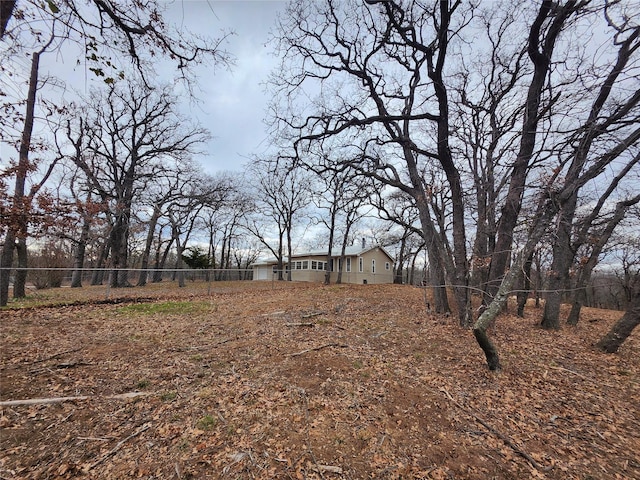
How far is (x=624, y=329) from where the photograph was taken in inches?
190

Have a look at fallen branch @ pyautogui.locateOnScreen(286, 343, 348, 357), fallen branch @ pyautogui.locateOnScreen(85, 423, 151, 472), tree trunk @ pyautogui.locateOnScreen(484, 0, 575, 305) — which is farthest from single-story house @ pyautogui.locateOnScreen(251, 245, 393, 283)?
fallen branch @ pyautogui.locateOnScreen(85, 423, 151, 472)

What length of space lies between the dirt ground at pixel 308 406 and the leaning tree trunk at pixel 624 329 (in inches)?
7.6

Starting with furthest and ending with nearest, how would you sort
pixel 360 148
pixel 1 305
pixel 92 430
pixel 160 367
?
pixel 360 148
pixel 1 305
pixel 160 367
pixel 92 430

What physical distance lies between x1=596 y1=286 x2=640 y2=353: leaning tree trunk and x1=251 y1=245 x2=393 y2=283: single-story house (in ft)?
61.6

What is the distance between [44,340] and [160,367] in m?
2.71

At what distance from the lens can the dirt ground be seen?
228 cm

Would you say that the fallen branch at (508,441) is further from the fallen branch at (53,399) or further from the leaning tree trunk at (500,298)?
the fallen branch at (53,399)

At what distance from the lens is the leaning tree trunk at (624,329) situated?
473 cm

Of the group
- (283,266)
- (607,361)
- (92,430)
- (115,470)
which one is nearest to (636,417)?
(607,361)

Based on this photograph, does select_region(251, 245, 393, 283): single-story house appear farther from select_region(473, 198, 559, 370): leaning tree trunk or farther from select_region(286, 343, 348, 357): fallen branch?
select_region(473, 198, 559, 370): leaning tree trunk

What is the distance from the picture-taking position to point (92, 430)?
2.61m

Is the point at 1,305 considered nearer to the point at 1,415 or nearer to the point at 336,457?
the point at 1,415

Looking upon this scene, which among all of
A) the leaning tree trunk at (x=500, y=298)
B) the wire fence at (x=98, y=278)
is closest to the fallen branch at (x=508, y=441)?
the leaning tree trunk at (x=500, y=298)

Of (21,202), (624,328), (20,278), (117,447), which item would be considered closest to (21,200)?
(21,202)
